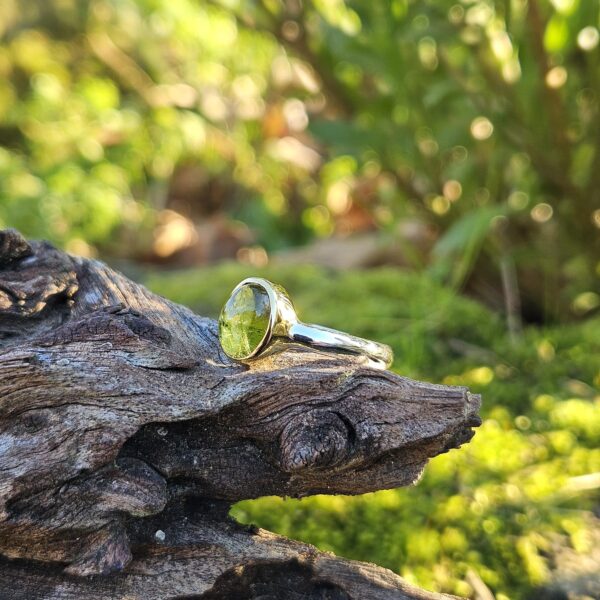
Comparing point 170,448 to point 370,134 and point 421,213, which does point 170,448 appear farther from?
point 421,213

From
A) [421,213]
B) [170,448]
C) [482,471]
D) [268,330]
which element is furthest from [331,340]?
[421,213]

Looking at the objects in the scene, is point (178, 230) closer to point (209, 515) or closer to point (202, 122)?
point (202, 122)

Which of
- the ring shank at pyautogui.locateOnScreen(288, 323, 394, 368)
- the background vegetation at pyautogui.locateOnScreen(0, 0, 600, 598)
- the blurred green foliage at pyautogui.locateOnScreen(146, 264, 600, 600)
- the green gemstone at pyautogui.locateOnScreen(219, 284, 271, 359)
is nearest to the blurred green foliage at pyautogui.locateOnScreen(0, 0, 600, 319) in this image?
the background vegetation at pyautogui.locateOnScreen(0, 0, 600, 598)

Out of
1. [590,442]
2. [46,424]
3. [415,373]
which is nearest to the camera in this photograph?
[46,424]

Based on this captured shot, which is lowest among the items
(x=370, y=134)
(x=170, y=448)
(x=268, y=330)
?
(x=170, y=448)

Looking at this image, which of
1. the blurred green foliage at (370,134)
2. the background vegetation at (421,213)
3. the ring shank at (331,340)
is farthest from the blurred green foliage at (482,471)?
the ring shank at (331,340)

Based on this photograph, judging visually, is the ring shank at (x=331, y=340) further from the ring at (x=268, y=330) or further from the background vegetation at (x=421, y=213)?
the background vegetation at (x=421, y=213)

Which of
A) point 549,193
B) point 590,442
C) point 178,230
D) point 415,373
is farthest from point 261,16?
point 178,230
